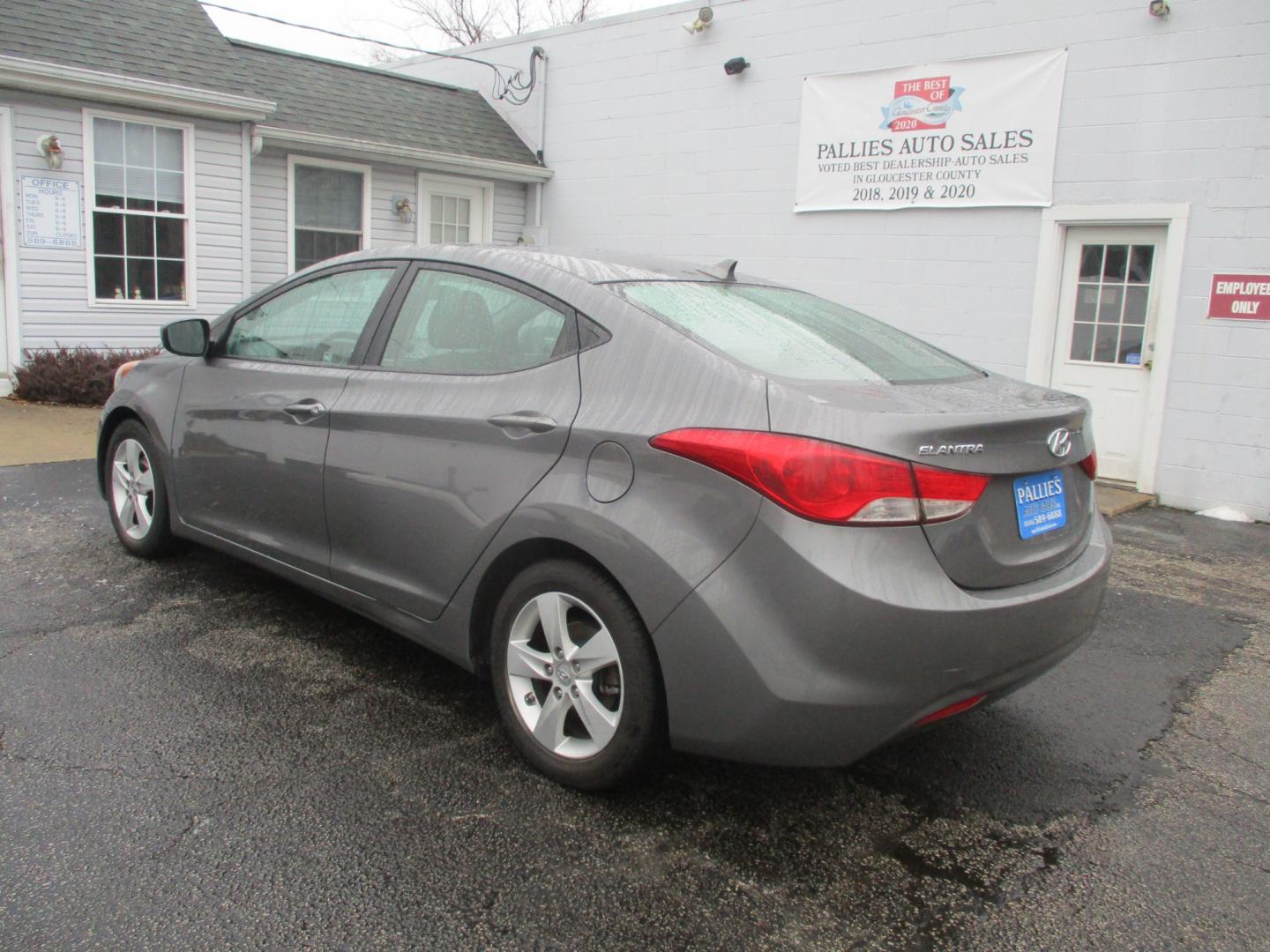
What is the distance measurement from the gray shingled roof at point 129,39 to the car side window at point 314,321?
23.0ft

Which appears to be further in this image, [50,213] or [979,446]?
[50,213]

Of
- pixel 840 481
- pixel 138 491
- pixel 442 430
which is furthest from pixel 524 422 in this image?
pixel 138 491

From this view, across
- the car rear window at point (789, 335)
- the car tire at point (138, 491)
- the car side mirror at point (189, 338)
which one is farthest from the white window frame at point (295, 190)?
the car rear window at point (789, 335)

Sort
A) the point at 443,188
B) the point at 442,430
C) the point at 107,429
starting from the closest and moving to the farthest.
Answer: the point at 442,430 < the point at 107,429 < the point at 443,188

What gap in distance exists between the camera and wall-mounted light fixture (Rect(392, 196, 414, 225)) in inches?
494

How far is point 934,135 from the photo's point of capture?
30.7 feet

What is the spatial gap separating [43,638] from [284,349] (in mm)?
1432

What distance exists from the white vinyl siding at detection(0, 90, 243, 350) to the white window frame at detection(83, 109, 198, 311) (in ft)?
0.04

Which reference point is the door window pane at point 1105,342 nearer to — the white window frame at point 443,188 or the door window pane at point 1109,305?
the door window pane at point 1109,305

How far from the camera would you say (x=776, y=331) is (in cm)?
309

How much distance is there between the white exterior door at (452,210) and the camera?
42.5 feet

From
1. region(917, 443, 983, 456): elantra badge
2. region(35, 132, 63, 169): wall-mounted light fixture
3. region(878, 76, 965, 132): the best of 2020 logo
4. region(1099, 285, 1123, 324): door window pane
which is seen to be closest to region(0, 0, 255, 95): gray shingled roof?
region(35, 132, 63, 169): wall-mounted light fixture

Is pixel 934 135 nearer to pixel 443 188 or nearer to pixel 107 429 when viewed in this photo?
pixel 443 188

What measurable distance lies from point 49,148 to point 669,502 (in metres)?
9.32
